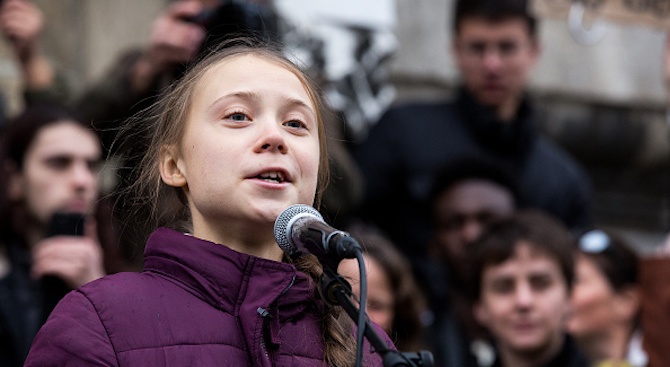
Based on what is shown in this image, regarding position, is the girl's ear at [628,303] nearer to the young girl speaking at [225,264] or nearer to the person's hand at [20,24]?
Result: the person's hand at [20,24]

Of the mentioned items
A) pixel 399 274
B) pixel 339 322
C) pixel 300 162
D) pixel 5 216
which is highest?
pixel 300 162

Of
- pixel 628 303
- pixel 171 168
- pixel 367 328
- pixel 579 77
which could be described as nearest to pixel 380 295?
pixel 628 303

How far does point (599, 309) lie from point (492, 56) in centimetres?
118

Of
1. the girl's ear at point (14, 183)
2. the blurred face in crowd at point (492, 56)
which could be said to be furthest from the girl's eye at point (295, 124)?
the blurred face in crowd at point (492, 56)

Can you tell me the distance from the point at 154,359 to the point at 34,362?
0.73 ft

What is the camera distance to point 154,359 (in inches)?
104

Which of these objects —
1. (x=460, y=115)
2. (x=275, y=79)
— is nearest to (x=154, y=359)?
(x=275, y=79)

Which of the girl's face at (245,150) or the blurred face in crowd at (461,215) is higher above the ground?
the girl's face at (245,150)

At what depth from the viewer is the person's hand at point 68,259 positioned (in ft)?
14.4

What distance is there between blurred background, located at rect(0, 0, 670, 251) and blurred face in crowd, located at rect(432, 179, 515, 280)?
5.66 feet

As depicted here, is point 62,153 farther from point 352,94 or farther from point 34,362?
point 34,362

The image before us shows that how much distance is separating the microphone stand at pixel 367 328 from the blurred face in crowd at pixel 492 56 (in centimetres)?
338

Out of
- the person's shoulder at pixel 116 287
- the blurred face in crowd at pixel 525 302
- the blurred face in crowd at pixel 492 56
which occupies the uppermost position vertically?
the person's shoulder at pixel 116 287

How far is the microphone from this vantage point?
2.58 metres
